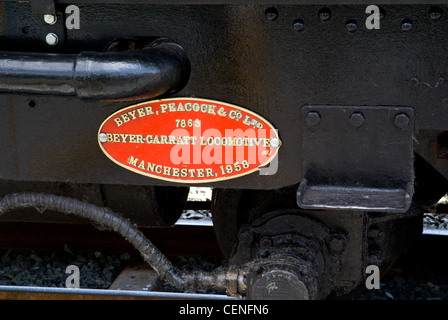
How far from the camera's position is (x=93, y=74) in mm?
1983

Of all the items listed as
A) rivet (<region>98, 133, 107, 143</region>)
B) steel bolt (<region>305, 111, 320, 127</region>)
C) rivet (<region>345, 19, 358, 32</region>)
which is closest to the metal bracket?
steel bolt (<region>305, 111, 320, 127</region>)

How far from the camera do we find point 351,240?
2.58 metres

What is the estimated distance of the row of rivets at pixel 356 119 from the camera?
207cm

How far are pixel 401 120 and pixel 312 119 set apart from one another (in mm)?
276

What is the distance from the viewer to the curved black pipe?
1992mm

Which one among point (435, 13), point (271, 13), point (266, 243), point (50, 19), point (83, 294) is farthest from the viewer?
point (83, 294)

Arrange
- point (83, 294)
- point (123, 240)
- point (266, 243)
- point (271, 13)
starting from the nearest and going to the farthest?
point (271, 13)
point (266, 243)
point (83, 294)
point (123, 240)

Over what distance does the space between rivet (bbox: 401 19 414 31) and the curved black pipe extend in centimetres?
71

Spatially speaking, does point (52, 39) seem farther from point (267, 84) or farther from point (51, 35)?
point (267, 84)

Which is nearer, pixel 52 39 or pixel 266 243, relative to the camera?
pixel 52 39

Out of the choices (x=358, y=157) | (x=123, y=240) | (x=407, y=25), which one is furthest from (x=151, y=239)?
(x=407, y=25)

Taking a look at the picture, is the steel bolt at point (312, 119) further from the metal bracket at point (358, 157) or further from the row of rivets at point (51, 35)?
the row of rivets at point (51, 35)

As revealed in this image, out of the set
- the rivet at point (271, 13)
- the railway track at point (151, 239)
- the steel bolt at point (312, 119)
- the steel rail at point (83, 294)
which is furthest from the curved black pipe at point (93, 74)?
the railway track at point (151, 239)

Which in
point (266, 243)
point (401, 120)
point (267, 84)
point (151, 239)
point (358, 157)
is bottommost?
point (151, 239)
